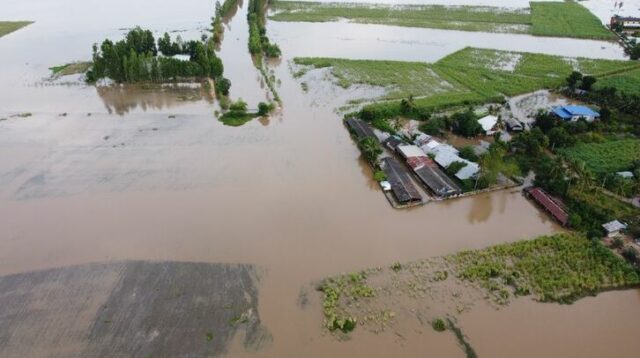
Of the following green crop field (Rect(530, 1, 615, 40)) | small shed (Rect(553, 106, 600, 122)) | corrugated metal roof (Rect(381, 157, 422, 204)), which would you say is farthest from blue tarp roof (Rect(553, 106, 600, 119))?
green crop field (Rect(530, 1, 615, 40))

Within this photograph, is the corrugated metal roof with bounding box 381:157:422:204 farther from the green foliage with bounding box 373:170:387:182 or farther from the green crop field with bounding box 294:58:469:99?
the green crop field with bounding box 294:58:469:99

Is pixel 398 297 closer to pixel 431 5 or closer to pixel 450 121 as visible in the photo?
pixel 450 121

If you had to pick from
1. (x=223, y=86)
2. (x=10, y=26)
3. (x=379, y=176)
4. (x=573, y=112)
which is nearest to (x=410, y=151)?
(x=379, y=176)

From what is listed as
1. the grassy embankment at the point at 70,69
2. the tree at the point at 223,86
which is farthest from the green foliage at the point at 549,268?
the grassy embankment at the point at 70,69

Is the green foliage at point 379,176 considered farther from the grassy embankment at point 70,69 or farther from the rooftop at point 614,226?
the grassy embankment at point 70,69

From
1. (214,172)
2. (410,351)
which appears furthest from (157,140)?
(410,351)

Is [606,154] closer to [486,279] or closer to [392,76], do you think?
[486,279]
